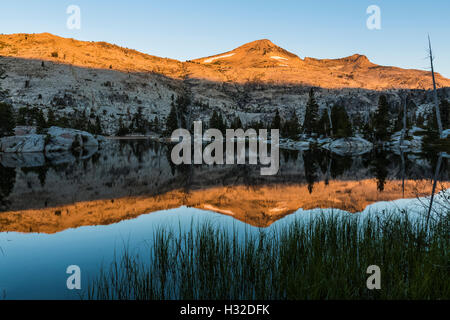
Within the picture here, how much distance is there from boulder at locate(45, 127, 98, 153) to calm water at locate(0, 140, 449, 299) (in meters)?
23.2

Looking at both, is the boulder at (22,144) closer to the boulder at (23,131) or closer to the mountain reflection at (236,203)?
the boulder at (23,131)

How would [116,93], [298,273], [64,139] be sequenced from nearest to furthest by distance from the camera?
1. [298,273]
2. [64,139]
3. [116,93]

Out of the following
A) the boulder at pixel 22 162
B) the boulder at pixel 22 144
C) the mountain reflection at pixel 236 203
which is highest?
the boulder at pixel 22 144

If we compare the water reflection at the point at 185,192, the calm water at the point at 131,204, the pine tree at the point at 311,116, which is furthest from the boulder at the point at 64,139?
the pine tree at the point at 311,116

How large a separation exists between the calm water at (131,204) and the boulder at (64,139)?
2324 centimetres

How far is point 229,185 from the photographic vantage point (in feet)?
65.2

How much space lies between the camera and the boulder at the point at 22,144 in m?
42.1

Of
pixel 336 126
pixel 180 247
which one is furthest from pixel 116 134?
pixel 180 247

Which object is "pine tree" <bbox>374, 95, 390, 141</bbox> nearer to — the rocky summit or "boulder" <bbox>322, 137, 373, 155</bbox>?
"boulder" <bbox>322, 137, 373, 155</bbox>

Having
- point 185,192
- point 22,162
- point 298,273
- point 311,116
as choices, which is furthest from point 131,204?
Answer: point 311,116

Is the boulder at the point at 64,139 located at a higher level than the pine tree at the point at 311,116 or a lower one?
lower

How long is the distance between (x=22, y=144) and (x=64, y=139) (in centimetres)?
672

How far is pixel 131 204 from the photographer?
14.3 m

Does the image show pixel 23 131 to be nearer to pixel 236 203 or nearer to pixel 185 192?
pixel 185 192
